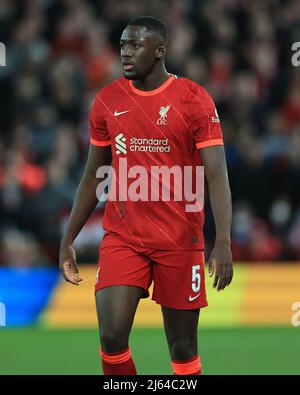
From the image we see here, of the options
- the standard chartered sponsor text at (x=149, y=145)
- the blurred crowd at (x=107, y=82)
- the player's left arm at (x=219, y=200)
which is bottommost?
the blurred crowd at (x=107, y=82)

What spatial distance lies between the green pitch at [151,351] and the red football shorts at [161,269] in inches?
76.5

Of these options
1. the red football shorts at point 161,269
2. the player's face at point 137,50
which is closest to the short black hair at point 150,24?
the player's face at point 137,50

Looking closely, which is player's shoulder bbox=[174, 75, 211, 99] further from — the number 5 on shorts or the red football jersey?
the number 5 on shorts

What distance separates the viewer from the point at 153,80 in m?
6.17

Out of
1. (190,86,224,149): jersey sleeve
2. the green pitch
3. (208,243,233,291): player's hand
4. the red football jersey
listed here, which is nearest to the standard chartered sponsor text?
the red football jersey

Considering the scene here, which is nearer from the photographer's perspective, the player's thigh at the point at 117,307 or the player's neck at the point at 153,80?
the player's thigh at the point at 117,307

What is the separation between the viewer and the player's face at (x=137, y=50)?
19.8 feet

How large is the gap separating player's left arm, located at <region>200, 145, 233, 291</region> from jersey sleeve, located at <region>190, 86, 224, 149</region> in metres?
0.04

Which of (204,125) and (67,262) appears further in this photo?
(67,262)

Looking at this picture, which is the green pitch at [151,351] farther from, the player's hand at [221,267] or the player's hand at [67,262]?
the player's hand at [221,267]

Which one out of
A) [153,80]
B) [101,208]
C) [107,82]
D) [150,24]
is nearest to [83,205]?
[153,80]

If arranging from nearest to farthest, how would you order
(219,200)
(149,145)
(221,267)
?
1. (221,267)
2. (219,200)
3. (149,145)

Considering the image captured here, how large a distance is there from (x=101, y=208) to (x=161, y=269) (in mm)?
5728

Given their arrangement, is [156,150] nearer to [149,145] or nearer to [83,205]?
[149,145]
